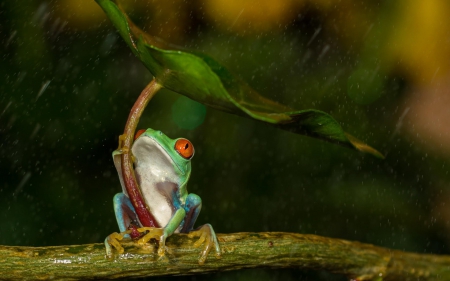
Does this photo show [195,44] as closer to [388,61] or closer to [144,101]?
[388,61]

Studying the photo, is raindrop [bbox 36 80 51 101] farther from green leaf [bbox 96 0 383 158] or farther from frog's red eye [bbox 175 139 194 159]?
green leaf [bbox 96 0 383 158]

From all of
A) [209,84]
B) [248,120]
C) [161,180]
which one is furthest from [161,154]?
[248,120]

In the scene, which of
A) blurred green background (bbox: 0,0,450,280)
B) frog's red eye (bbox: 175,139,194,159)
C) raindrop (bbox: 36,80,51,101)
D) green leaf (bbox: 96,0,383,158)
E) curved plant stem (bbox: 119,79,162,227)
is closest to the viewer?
green leaf (bbox: 96,0,383,158)

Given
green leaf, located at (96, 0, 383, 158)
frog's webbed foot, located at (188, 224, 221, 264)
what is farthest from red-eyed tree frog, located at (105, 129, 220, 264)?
green leaf, located at (96, 0, 383, 158)

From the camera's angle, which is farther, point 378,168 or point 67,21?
point 378,168

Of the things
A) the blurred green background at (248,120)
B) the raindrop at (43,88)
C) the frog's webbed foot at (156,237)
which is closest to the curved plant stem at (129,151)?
the frog's webbed foot at (156,237)

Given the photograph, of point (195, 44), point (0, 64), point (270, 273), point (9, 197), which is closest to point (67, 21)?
point (0, 64)

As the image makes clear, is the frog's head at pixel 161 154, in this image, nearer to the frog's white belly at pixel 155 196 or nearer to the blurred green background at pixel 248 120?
the frog's white belly at pixel 155 196
